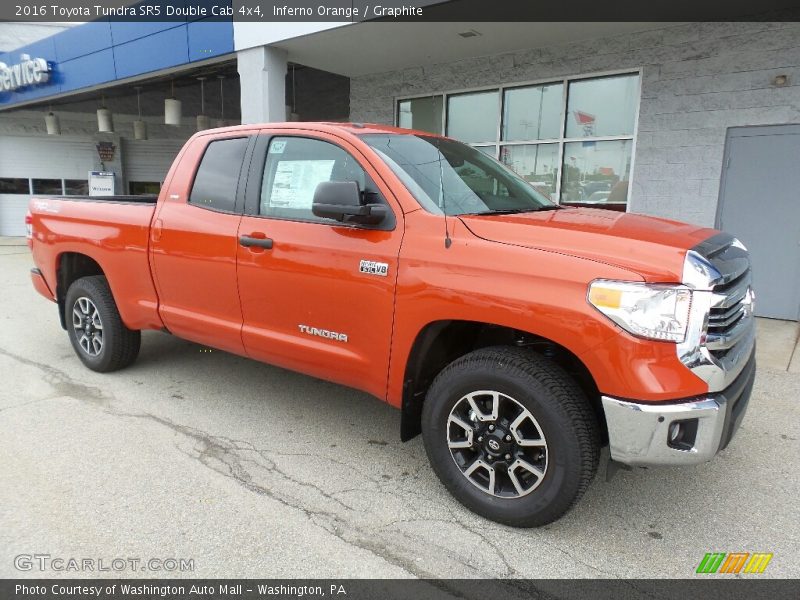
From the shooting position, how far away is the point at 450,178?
3.29 meters

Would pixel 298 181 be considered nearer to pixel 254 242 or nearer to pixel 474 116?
pixel 254 242

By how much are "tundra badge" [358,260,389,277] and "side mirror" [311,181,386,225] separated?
215mm

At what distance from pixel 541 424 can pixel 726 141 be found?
6492 millimetres

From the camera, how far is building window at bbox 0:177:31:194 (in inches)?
773

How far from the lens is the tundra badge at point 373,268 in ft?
9.66

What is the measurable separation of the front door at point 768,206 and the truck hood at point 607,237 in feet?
16.9

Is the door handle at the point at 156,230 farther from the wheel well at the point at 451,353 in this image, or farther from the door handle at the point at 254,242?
the wheel well at the point at 451,353

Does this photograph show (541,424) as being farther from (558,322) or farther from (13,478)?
(13,478)

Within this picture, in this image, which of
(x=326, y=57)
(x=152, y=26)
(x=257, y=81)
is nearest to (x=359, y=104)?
(x=326, y=57)

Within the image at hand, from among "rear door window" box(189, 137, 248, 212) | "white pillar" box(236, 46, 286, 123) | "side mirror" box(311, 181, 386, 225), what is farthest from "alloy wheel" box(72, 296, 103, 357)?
"white pillar" box(236, 46, 286, 123)

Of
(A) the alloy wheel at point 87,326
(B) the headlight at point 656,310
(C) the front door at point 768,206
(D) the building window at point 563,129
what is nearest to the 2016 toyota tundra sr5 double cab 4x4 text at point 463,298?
(B) the headlight at point 656,310

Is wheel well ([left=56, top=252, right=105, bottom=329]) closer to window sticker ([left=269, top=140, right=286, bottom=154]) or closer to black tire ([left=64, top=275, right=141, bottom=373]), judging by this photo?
black tire ([left=64, top=275, right=141, bottom=373])

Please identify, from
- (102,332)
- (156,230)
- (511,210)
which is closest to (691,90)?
(511,210)

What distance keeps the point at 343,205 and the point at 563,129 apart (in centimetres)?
688
